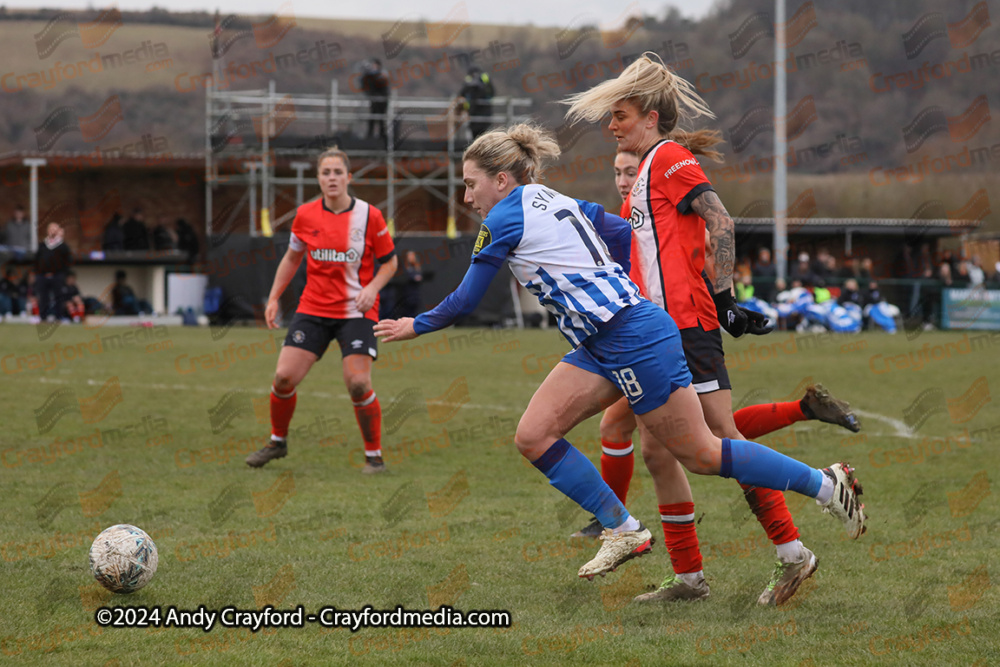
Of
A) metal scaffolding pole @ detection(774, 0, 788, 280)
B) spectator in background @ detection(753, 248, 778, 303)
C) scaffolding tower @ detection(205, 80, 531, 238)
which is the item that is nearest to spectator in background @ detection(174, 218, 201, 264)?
scaffolding tower @ detection(205, 80, 531, 238)

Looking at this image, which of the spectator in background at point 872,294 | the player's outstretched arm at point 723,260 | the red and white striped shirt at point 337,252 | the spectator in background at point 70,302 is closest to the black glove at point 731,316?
the player's outstretched arm at point 723,260

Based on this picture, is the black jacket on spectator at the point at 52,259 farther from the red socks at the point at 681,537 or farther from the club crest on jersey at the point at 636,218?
the red socks at the point at 681,537

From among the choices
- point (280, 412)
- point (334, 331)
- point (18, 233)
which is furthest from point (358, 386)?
point (18, 233)

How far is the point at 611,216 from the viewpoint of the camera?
4422mm

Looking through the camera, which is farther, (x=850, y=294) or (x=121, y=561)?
(x=850, y=294)

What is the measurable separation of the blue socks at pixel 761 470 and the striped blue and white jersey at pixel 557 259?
0.67 metres

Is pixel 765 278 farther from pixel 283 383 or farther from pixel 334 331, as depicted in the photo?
pixel 283 383

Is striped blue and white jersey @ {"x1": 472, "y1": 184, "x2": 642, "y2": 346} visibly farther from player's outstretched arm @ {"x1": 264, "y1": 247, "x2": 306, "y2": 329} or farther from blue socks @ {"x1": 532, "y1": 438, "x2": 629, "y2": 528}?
player's outstretched arm @ {"x1": 264, "y1": 247, "x2": 306, "y2": 329}

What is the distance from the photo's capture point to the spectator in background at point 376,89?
2659 centimetres

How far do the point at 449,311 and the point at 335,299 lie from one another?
12.2 ft

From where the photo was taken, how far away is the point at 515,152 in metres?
4.20

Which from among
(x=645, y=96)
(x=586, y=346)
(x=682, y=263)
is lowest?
(x=586, y=346)

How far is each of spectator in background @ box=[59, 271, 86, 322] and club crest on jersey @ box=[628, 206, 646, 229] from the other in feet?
71.0

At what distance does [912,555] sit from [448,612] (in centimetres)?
231
